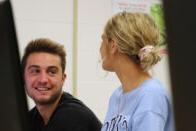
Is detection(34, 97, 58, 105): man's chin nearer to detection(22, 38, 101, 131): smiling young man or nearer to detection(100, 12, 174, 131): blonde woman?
detection(22, 38, 101, 131): smiling young man

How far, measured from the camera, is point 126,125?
1.31 metres

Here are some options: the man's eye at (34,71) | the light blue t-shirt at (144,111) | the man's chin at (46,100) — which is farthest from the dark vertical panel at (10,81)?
the man's eye at (34,71)

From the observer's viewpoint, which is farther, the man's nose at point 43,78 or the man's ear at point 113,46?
the man's nose at point 43,78

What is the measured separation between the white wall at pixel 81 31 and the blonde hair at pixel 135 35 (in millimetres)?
1204

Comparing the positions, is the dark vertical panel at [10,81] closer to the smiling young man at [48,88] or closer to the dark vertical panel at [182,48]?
the dark vertical panel at [182,48]

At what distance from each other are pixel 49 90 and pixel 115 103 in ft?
1.47

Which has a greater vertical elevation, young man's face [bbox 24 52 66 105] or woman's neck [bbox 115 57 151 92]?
woman's neck [bbox 115 57 151 92]

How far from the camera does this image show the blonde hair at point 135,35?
4.59 feet

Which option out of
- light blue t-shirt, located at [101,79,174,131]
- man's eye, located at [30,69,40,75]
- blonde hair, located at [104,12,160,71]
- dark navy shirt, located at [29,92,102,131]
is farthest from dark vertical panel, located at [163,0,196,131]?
man's eye, located at [30,69,40,75]

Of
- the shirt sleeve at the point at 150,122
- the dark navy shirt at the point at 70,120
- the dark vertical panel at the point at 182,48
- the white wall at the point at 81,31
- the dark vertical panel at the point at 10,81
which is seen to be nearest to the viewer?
the dark vertical panel at the point at 182,48

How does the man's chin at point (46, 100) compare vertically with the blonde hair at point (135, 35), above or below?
below

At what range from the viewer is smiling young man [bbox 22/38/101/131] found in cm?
169

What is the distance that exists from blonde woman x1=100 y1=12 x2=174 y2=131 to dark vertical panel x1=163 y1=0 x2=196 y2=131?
1.00 metres

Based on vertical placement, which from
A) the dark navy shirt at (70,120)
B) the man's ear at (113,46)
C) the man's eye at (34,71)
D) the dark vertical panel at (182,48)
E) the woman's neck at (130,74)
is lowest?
Result: the dark navy shirt at (70,120)
